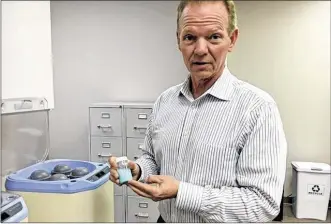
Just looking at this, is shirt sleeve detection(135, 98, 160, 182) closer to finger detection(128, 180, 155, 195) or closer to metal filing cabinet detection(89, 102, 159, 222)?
finger detection(128, 180, 155, 195)

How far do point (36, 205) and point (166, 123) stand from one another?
461 mm

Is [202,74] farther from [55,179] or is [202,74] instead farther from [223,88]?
[55,179]

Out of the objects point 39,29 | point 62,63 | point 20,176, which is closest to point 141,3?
point 62,63

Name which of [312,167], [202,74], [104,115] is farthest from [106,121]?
[312,167]

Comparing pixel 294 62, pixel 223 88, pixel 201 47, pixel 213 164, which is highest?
pixel 294 62

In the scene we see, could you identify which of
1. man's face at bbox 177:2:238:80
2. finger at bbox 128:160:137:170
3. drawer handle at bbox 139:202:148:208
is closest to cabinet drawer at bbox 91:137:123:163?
drawer handle at bbox 139:202:148:208

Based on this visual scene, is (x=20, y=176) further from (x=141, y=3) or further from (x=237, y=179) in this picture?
(x=141, y=3)

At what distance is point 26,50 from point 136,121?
2.03ft

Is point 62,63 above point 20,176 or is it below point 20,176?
above

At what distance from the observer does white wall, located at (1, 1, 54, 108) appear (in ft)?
3.40

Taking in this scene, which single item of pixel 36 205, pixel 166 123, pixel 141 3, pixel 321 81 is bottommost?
pixel 36 205

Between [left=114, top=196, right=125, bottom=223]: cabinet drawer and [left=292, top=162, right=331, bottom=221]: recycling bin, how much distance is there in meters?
1.61

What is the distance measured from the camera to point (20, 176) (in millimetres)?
1049

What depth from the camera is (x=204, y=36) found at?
32.8 inches
